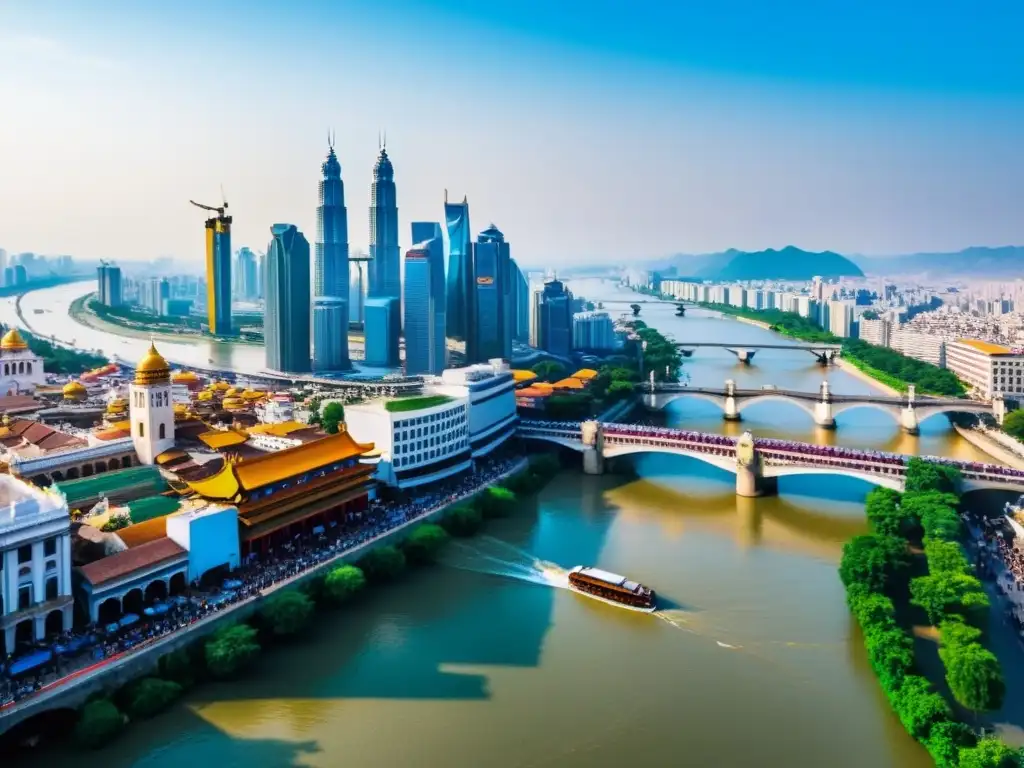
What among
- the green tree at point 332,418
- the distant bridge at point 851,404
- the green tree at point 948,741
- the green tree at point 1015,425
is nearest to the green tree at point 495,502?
the green tree at point 332,418

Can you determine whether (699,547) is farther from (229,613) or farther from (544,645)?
(229,613)

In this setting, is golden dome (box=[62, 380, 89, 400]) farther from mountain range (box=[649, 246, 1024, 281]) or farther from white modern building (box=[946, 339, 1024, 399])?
mountain range (box=[649, 246, 1024, 281])

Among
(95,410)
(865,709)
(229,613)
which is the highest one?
(95,410)

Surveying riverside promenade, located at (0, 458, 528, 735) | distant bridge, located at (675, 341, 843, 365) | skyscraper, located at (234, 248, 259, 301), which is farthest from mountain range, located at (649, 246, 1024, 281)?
riverside promenade, located at (0, 458, 528, 735)

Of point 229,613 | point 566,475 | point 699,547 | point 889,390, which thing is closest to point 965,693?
point 699,547

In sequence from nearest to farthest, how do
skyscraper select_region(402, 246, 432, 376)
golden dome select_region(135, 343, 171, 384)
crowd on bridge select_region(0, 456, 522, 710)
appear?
crowd on bridge select_region(0, 456, 522, 710)
golden dome select_region(135, 343, 171, 384)
skyscraper select_region(402, 246, 432, 376)

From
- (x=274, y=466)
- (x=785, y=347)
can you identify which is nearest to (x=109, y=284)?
(x=785, y=347)
